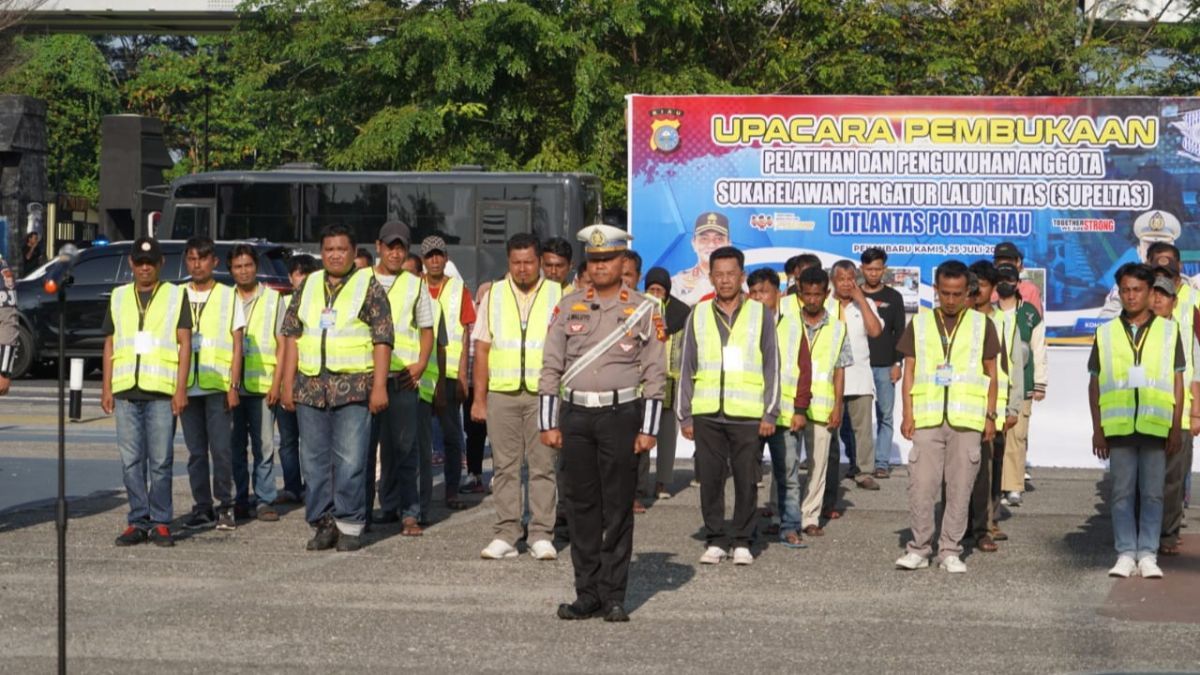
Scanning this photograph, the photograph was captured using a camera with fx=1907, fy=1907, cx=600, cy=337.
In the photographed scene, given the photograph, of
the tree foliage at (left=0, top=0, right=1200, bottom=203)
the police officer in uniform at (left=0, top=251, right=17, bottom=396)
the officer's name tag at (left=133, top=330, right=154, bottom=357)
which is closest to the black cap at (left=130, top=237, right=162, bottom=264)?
the officer's name tag at (left=133, top=330, right=154, bottom=357)

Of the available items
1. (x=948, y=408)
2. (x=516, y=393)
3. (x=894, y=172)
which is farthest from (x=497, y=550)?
(x=894, y=172)

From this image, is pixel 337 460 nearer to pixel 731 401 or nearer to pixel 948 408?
pixel 731 401

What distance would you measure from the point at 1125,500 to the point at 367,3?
925 inches

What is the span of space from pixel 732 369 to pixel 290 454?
3.93 meters

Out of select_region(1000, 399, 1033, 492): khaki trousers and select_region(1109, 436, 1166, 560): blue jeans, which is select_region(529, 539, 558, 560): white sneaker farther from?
select_region(1000, 399, 1033, 492): khaki trousers

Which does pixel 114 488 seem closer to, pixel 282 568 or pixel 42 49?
pixel 282 568

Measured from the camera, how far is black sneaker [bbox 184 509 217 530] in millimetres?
12406

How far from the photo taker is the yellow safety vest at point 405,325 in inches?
473

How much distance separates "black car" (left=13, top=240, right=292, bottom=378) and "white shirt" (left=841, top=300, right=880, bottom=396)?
1145 centimetres

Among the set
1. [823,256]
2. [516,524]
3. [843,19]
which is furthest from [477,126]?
[516,524]

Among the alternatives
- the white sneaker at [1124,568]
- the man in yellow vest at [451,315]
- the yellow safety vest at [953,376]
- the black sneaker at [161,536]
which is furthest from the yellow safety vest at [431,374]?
the white sneaker at [1124,568]

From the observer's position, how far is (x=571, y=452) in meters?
9.62

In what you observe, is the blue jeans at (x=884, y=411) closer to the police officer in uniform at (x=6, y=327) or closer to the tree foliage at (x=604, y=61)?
the police officer in uniform at (x=6, y=327)

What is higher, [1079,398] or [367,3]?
[367,3]
